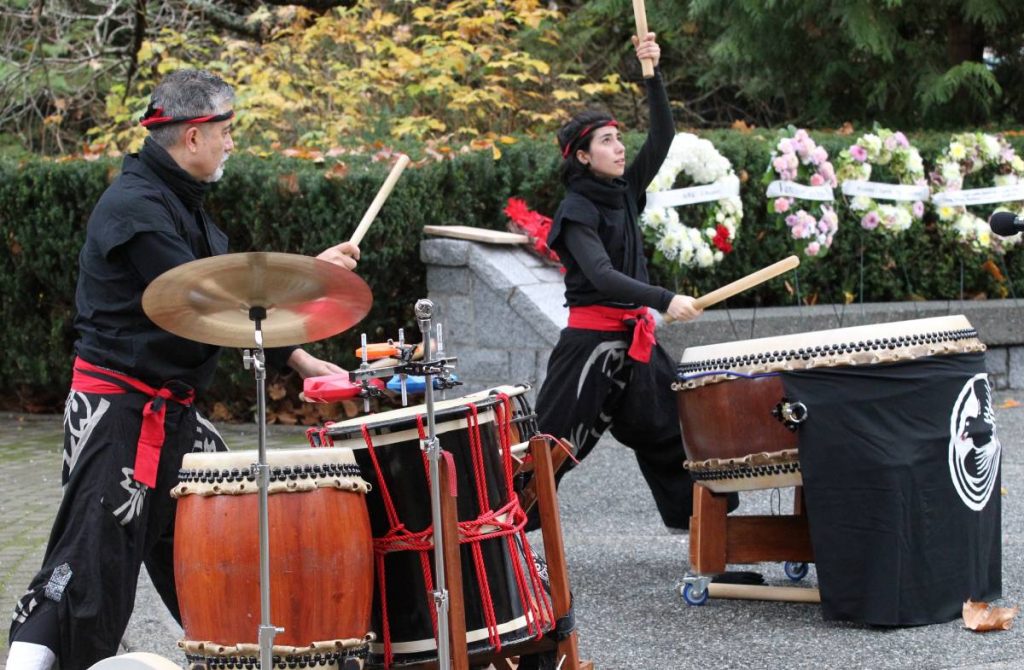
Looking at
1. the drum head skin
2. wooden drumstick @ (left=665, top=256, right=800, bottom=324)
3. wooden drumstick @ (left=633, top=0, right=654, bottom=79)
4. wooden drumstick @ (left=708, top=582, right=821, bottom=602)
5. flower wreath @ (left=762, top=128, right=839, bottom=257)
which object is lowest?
wooden drumstick @ (left=708, top=582, right=821, bottom=602)

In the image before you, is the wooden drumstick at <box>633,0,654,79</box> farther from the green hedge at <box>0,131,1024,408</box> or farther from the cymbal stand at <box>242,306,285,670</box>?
the green hedge at <box>0,131,1024,408</box>

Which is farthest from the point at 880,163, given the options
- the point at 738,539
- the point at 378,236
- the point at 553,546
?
the point at 553,546

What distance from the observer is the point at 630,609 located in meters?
5.21

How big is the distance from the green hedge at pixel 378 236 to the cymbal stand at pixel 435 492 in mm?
4889

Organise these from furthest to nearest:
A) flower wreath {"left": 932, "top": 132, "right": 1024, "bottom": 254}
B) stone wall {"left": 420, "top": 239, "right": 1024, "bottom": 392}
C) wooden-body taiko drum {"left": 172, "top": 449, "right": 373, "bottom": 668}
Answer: flower wreath {"left": 932, "top": 132, "right": 1024, "bottom": 254}
stone wall {"left": 420, "top": 239, "right": 1024, "bottom": 392}
wooden-body taiko drum {"left": 172, "top": 449, "right": 373, "bottom": 668}

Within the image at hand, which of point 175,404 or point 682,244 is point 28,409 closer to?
point 682,244

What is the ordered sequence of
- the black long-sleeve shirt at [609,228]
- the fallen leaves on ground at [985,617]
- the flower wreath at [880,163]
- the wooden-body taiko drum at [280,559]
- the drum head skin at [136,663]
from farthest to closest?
the flower wreath at [880,163] < the black long-sleeve shirt at [609,228] < the fallen leaves on ground at [985,617] < the wooden-body taiko drum at [280,559] < the drum head skin at [136,663]

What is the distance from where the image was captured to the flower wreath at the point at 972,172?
30.9ft

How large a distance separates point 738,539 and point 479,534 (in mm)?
1607

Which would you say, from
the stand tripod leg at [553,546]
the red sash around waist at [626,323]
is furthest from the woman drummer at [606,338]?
the stand tripod leg at [553,546]

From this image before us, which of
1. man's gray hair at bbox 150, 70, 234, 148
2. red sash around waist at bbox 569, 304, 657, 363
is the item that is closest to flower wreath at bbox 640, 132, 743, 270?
red sash around waist at bbox 569, 304, 657, 363

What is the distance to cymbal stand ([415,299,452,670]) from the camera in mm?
3586

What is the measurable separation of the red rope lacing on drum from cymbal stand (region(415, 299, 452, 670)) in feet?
0.51

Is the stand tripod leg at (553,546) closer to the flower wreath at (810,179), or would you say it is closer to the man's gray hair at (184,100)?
the man's gray hair at (184,100)
